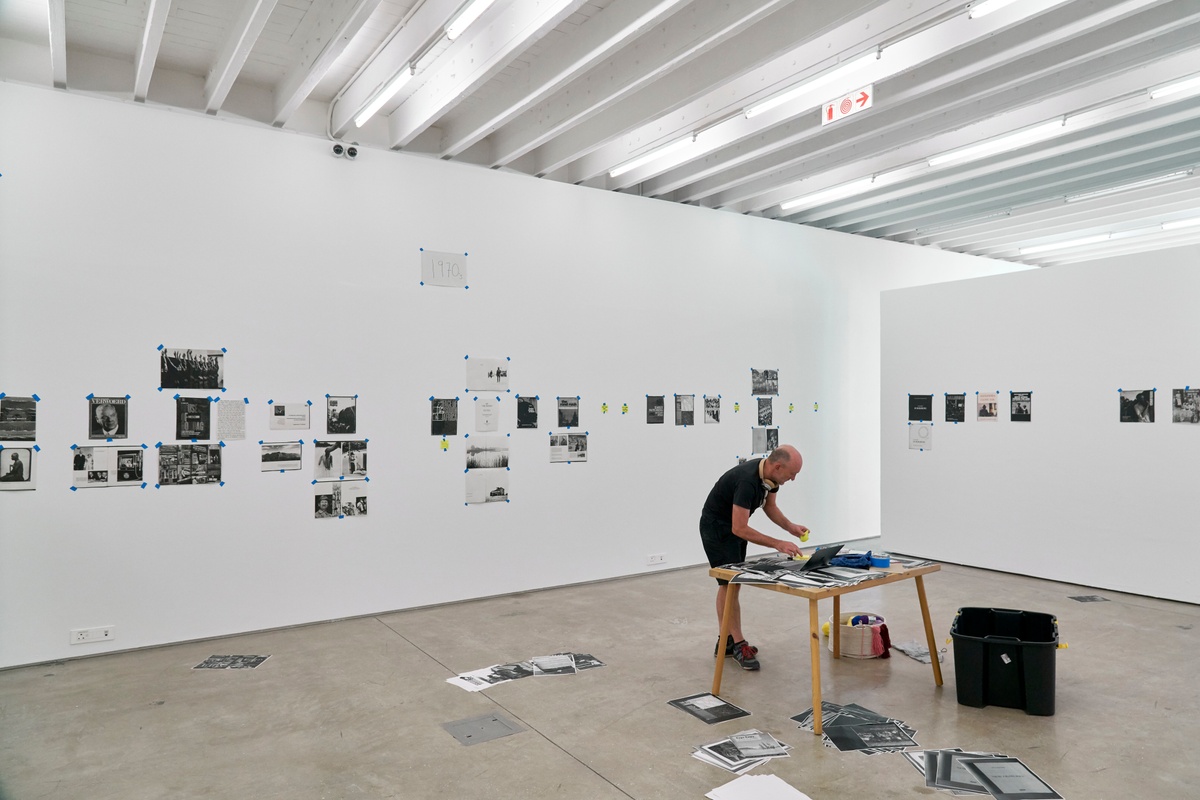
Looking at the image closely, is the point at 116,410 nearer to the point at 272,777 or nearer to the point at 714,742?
the point at 272,777

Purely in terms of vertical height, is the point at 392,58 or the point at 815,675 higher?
the point at 392,58

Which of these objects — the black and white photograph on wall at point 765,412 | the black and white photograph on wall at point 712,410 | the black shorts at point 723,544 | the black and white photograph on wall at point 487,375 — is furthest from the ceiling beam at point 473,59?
the black and white photograph on wall at point 765,412

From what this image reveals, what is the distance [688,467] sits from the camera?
809 cm

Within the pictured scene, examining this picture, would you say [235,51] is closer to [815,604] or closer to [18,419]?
[18,419]

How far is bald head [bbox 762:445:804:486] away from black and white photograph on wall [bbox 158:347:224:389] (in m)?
3.88

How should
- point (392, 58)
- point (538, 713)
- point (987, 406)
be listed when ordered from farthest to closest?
1. point (987, 406)
2. point (392, 58)
3. point (538, 713)

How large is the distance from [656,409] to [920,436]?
3.02m

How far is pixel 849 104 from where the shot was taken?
5527 millimetres

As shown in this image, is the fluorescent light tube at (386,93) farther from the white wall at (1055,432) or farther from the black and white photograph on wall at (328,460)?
the white wall at (1055,432)

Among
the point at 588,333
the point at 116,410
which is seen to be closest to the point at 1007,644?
the point at 588,333

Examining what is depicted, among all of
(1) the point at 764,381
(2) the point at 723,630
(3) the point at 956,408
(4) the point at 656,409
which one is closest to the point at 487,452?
(4) the point at 656,409

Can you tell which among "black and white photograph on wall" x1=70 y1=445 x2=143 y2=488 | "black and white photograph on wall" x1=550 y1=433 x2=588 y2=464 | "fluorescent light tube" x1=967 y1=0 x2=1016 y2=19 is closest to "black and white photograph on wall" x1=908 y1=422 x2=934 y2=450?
"black and white photograph on wall" x1=550 y1=433 x2=588 y2=464

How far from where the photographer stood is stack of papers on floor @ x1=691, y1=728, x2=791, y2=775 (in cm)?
360

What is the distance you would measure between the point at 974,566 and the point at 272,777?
6999 millimetres
